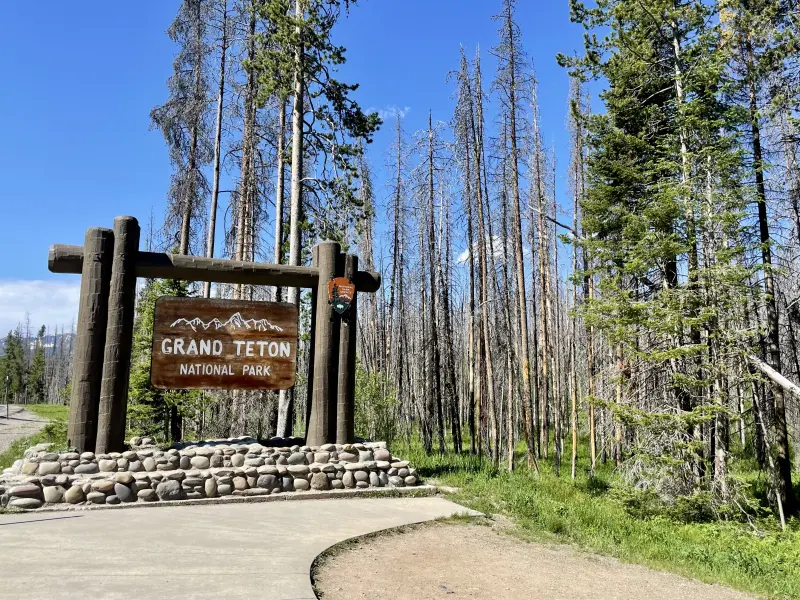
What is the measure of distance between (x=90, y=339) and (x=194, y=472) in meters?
2.29

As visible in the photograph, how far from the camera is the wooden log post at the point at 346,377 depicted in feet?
28.0

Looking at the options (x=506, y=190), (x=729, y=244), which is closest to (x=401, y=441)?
(x=506, y=190)

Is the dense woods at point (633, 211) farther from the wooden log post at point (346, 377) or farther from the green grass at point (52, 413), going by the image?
the green grass at point (52, 413)

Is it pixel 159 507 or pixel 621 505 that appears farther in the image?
pixel 621 505

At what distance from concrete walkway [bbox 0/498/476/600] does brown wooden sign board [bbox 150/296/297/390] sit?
6.46 ft

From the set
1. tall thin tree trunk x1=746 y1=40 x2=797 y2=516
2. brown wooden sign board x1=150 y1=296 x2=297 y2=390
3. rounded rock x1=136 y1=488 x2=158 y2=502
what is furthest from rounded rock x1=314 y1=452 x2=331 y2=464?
tall thin tree trunk x1=746 y1=40 x2=797 y2=516

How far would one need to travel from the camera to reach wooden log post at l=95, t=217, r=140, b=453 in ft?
24.1

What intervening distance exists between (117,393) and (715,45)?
12.1 meters

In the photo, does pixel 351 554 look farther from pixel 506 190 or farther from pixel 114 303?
pixel 506 190

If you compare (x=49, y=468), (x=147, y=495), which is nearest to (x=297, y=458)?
(x=147, y=495)

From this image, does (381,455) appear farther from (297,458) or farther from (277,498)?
(277,498)

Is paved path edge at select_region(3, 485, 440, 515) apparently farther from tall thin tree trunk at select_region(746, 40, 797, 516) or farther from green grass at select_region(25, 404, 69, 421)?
green grass at select_region(25, 404, 69, 421)

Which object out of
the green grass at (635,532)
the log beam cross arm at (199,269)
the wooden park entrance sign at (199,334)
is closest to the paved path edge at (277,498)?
the green grass at (635,532)

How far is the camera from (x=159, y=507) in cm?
674
